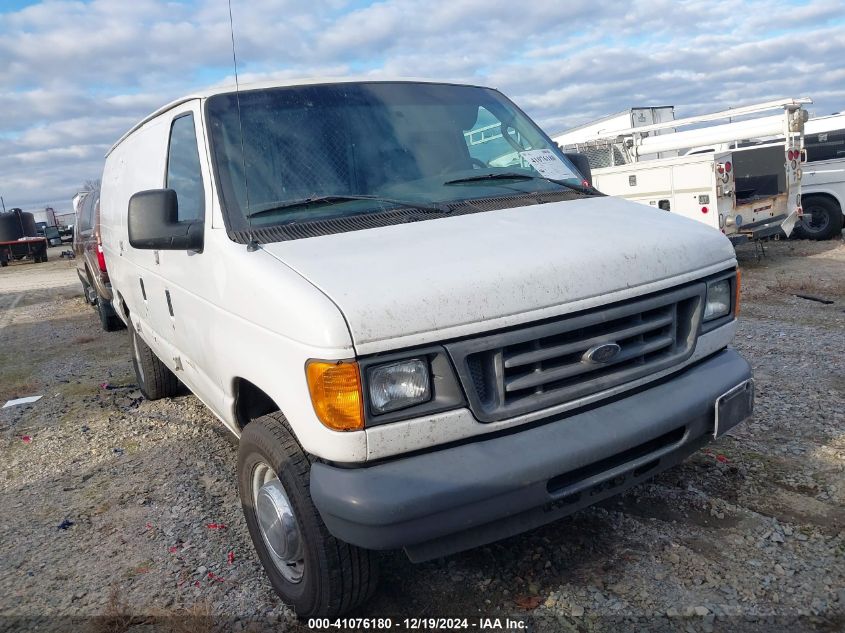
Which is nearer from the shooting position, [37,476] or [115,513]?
[115,513]

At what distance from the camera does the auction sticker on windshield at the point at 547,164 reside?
3734mm

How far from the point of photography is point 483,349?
2.34 meters

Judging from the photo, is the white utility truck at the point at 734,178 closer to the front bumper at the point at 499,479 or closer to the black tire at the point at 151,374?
the black tire at the point at 151,374

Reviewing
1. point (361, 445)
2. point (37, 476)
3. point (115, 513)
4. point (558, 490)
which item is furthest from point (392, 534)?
point (37, 476)

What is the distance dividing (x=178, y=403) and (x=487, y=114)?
3.76 metres

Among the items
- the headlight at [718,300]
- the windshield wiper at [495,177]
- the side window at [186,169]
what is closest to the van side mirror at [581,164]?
the windshield wiper at [495,177]

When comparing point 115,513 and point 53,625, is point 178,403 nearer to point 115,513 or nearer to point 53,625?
point 115,513

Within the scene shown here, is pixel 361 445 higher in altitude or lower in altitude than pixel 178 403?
higher

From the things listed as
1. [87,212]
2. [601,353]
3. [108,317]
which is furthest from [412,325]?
[87,212]

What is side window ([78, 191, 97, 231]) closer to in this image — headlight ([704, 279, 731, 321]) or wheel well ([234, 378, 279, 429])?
wheel well ([234, 378, 279, 429])

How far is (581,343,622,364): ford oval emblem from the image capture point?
252 centimetres

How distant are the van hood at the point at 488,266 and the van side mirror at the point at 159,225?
55 centimetres

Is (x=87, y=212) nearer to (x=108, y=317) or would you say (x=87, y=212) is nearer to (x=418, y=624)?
(x=108, y=317)

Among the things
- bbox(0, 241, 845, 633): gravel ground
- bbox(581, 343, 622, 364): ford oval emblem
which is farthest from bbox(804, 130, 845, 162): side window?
bbox(581, 343, 622, 364): ford oval emblem
